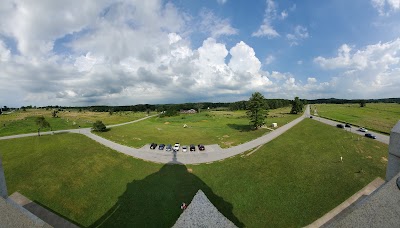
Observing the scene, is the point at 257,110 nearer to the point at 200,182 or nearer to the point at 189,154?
the point at 189,154

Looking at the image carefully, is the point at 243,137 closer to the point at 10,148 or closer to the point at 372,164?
the point at 372,164

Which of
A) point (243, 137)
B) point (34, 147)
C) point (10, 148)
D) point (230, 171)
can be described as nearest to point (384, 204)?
point (230, 171)

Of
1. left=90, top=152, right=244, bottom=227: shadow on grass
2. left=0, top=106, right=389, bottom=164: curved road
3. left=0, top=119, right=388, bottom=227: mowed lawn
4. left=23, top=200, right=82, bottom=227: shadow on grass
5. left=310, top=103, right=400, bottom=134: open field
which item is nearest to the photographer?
left=23, top=200, right=82, bottom=227: shadow on grass

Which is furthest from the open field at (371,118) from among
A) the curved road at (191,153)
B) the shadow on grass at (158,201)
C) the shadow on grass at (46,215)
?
the shadow on grass at (46,215)

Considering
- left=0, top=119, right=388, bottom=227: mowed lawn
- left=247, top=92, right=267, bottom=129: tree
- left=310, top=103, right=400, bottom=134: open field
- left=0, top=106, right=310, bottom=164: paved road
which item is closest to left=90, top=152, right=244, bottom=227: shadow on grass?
left=0, top=119, right=388, bottom=227: mowed lawn

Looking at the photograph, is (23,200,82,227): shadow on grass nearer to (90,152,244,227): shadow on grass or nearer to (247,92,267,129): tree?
(90,152,244,227): shadow on grass

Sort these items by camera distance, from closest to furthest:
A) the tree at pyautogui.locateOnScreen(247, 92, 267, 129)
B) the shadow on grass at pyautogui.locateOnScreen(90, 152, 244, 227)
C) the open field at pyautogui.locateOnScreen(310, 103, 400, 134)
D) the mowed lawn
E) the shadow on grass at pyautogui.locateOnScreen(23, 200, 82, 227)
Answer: the shadow on grass at pyautogui.locateOnScreen(23, 200, 82, 227) → the shadow on grass at pyautogui.locateOnScreen(90, 152, 244, 227) → the mowed lawn → the open field at pyautogui.locateOnScreen(310, 103, 400, 134) → the tree at pyautogui.locateOnScreen(247, 92, 267, 129)
